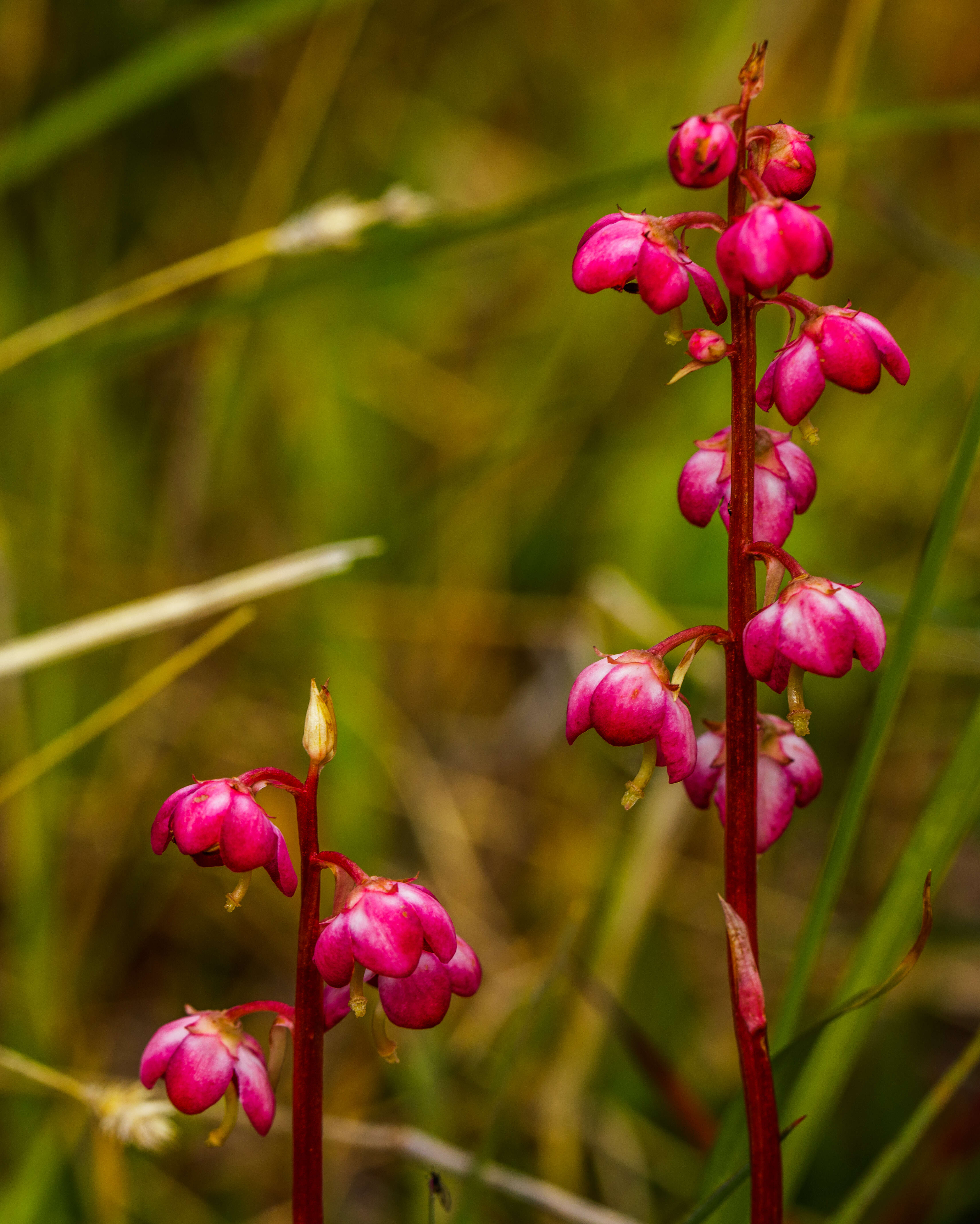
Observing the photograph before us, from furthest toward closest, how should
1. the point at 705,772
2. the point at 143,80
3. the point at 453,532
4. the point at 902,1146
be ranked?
the point at 453,532 → the point at 143,80 → the point at 902,1146 → the point at 705,772

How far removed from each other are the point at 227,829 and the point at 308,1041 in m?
0.16

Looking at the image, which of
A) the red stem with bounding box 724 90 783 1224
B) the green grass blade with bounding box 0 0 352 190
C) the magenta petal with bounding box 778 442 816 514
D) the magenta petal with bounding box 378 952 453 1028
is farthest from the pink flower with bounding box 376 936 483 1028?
the green grass blade with bounding box 0 0 352 190

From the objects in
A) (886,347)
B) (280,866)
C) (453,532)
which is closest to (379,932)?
(280,866)

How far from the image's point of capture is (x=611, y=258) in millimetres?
896

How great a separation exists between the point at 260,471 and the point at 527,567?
90 cm

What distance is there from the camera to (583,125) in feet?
14.3

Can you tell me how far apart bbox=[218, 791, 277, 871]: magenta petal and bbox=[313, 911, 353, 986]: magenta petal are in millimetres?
71

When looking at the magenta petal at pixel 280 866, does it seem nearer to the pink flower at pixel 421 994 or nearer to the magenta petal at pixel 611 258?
the pink flower at pixel 421 994

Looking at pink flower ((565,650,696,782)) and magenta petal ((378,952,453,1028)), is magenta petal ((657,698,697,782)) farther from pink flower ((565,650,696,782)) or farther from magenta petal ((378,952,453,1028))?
magenta petal ((378,952,453,1028))

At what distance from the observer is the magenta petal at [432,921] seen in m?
0.84

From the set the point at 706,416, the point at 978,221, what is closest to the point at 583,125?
the point at 978,221

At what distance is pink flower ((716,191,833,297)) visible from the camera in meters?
0.79

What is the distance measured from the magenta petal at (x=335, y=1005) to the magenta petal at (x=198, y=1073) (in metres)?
0.08

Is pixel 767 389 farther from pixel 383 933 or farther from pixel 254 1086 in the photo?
pixel 254 1086
